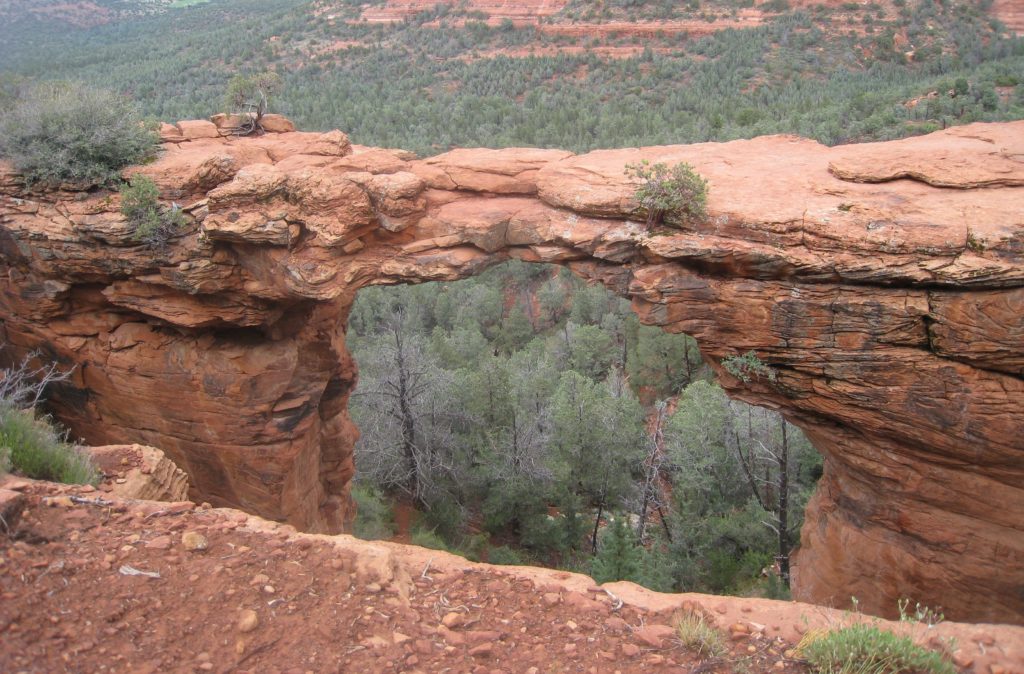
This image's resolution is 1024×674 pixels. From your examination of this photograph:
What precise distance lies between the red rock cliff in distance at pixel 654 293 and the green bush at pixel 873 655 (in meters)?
4.18

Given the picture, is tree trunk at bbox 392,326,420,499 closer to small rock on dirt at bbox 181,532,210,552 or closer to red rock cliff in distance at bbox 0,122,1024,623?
red rock cliff in distance at bbox 0,122,1024,623

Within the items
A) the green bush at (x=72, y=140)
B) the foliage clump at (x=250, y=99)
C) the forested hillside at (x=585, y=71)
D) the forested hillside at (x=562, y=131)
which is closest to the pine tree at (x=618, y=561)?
the forested hillside at (x=562, y=131)

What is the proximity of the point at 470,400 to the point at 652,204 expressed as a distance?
37.2ft

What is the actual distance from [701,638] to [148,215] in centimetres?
905

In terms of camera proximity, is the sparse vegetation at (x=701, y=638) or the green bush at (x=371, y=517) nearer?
the sparse vegetation at (x=701, y=638)

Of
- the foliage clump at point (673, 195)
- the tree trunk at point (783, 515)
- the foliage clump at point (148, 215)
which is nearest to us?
the foliage clump at point (673, 195)

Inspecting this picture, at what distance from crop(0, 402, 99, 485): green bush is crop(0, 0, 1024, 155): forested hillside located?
81.8 feet

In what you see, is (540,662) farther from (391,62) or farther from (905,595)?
(391,62)

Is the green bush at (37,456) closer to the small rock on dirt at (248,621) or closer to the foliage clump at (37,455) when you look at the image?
the foliage clump at (37,455)

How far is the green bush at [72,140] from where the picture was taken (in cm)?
1033

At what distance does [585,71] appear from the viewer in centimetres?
4625

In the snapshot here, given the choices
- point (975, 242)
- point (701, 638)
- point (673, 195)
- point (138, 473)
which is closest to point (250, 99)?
point (138, 473)

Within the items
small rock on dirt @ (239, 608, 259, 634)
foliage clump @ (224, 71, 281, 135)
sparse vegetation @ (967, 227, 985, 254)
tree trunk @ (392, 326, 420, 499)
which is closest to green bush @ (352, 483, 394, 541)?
tree trunk @ (392, 326, 420, 499)

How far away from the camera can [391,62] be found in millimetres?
47469
